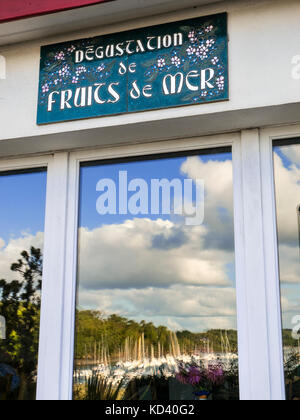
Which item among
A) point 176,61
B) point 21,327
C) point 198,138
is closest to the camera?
point 176,61

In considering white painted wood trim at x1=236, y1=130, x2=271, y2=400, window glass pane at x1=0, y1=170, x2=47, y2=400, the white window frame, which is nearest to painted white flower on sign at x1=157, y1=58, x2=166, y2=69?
the white window frame

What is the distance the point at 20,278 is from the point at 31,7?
53.1 inches

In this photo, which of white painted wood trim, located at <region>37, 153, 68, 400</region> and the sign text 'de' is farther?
white painted wood trim, located at <region>37, 153, 68, 400</region>

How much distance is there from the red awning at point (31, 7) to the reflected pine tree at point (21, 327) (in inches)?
45.5

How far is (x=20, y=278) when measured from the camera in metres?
2.70

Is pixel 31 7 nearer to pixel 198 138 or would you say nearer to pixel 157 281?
pixel 198 138

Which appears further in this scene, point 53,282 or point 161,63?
point 53,282

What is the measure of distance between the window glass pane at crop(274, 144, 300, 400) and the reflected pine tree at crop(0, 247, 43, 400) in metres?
1.21

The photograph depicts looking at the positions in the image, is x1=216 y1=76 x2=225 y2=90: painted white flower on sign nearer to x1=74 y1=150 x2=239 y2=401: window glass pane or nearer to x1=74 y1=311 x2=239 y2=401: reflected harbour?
x1=74 y1=150 x2=239 y2=401: window glass pane

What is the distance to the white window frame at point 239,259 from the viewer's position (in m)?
2.16

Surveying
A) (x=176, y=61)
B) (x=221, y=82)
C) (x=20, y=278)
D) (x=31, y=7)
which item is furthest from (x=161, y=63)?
(x=20, y=278)

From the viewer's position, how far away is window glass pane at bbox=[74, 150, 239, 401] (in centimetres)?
233

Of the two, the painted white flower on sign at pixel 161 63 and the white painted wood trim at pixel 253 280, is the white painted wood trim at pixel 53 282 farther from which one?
the white painted wood trim at pixel 253 280

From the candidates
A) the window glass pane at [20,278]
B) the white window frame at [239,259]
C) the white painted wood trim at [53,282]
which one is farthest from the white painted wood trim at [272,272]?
the window glass pane at [20,278]
